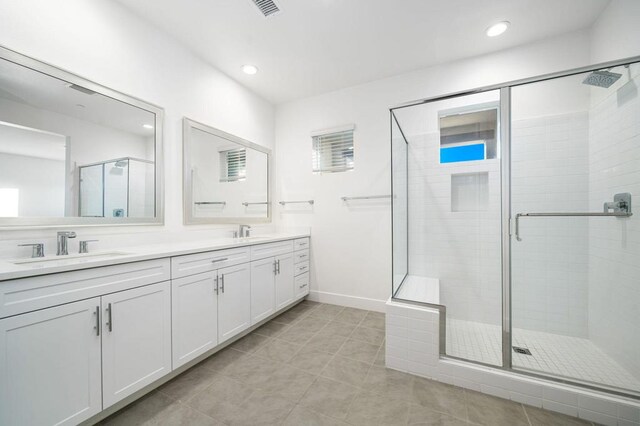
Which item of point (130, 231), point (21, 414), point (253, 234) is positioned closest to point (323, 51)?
point (253, 234)

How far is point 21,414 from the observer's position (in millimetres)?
1011

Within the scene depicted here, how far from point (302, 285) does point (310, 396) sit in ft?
5.06

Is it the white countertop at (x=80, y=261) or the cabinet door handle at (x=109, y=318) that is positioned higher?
the white countertop at (x=80, y=261)

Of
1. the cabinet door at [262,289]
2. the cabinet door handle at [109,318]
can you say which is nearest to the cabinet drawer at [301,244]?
the cabinet door at [262,289]

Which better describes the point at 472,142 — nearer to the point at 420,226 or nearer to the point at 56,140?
the point at 420,226

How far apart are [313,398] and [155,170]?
2.10 meters

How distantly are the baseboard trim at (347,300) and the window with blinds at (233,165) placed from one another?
5.89 feet

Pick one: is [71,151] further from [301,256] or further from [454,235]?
[454,235]

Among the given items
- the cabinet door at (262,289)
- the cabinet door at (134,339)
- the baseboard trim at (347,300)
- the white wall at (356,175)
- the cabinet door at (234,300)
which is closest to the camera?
the cabinet door at (134,339)

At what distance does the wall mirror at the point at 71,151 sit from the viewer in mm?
1368

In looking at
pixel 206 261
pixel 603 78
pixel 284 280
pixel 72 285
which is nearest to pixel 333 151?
pixel 284 280

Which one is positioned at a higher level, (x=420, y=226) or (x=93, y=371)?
(x=420, y=226)

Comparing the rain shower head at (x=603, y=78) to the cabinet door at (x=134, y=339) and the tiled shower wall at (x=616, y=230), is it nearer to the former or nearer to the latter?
the tiled shower wall at (x=616, y=230)

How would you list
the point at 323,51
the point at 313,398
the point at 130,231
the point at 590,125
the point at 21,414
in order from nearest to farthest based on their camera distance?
1. the point at 21,414
2. the point at 313,398
3. the point at 130,231
4. the point at 590,125
5. the point at 323,51
